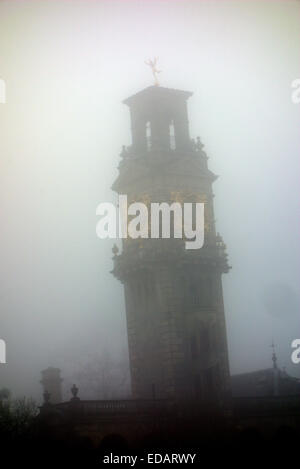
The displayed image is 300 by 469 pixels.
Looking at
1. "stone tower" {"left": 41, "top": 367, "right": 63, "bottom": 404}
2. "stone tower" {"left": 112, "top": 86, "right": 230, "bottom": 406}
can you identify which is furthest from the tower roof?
"stone tower" {"left": 41, "top": 367, "right": 63, "bottom": 404}

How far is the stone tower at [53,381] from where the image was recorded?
9806 centimetres

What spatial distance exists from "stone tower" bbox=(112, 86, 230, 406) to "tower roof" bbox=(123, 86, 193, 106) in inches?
3.5

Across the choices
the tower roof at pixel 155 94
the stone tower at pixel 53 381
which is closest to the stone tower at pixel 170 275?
the tower roof at pixel 155 94

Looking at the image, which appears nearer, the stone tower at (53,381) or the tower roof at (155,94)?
the tower roof at (155,94)

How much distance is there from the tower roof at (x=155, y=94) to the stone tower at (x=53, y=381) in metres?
32.4

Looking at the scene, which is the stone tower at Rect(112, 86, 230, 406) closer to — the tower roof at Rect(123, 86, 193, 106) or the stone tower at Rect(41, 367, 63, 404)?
the tower roof at Rect(123, 86, 193, 106)

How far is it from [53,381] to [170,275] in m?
31.3

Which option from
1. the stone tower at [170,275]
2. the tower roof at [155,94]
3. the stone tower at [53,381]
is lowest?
the stone tower at [53,381]

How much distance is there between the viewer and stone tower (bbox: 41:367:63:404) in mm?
98062

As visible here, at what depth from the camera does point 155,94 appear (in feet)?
257

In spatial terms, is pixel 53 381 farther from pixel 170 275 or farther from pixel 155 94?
pixel 155 94

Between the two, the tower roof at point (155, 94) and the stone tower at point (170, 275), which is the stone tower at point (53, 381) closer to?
the stone tower at point (170, 275)

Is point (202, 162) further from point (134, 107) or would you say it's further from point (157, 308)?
point (157, 308)
